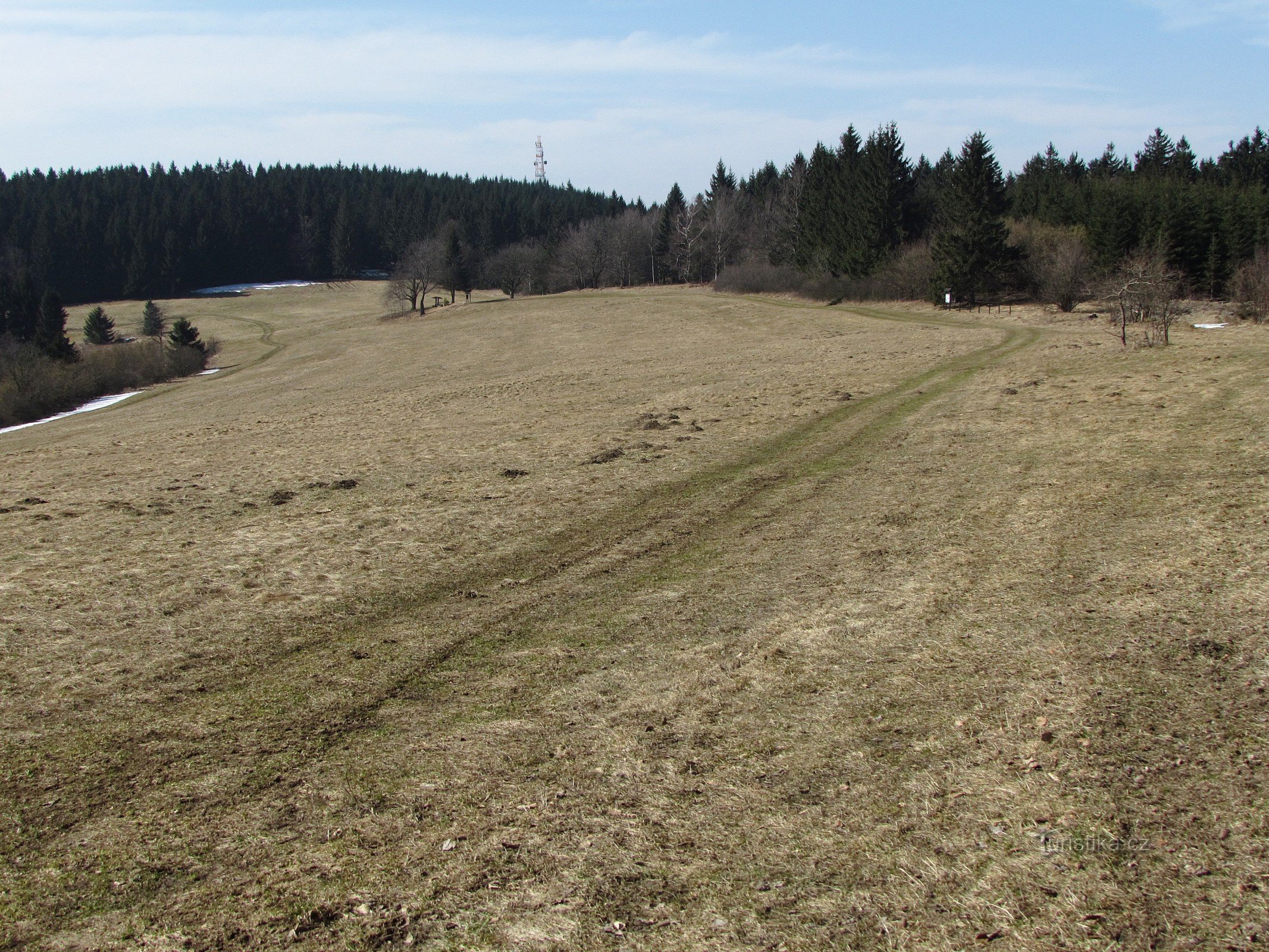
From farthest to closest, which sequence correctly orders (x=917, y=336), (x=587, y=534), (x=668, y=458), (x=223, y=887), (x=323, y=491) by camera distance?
(x=917, y=336) < (x=668, y=458) < (x=323, y=491) < (x=587, y=534) < (x=223, y=887)

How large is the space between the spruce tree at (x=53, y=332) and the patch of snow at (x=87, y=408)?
13.1m

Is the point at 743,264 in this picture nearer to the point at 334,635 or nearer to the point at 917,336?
the point at 917,336

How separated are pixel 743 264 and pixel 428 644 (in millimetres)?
85083

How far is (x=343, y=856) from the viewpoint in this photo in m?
5.88

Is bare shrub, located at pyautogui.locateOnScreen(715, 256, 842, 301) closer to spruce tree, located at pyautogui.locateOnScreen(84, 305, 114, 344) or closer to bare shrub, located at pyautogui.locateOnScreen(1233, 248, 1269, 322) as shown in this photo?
bare shrub, located at pyautogui.locateOnScreen(1233, 248, 1269, 322)

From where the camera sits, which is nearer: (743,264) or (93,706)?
(93,706)

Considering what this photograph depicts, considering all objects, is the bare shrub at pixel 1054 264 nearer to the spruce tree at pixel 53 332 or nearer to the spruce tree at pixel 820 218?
the spruce tree at pixel 820 218

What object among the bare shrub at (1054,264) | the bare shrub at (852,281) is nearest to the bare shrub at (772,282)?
the bare shrub at (852,281)

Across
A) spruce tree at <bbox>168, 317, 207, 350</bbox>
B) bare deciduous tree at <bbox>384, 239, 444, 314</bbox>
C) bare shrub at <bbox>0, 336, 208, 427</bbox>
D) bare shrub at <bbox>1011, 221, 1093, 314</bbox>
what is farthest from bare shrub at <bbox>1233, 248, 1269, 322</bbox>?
spruce tree at <bbox>168, 317, 207, 350</bbox>

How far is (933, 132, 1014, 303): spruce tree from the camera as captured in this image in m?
61.4

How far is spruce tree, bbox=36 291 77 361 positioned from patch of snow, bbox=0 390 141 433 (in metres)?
13.1

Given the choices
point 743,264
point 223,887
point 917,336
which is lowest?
point 223,887

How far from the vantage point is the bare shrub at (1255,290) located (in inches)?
1708

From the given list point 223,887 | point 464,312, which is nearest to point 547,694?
point 223,887
